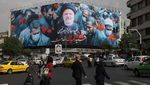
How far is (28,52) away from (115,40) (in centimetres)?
3526

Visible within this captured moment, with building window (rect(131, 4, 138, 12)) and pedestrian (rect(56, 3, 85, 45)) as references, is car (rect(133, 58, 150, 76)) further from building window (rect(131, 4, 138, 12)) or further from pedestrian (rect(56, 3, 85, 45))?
pedestrian (rect(56, 3, 85, 45))

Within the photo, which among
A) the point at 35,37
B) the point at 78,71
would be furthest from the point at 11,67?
the point at 35,37

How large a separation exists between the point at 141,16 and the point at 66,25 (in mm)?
58943

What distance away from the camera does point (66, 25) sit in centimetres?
14012

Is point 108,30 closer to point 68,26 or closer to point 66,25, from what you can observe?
point 68,26

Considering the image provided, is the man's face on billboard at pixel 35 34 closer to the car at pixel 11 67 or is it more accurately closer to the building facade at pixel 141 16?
the building facade at pixel 141 16

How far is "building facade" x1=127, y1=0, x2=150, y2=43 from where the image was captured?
80.0 meters

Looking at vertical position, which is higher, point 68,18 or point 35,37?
point 68,18

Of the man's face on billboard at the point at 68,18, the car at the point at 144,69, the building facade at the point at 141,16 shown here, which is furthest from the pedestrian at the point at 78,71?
the man's face on billboard at the point at 68,18

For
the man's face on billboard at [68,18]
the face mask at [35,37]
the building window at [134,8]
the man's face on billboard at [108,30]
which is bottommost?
the face mask at [35,37]

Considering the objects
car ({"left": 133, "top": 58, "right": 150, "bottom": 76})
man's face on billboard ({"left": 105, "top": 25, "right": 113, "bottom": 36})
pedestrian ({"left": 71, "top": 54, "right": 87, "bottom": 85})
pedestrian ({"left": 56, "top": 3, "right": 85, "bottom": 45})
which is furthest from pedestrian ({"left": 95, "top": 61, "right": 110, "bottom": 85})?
man's face on billboard ({"left": 105, "top": 25, "right": 113, "bottom": 36})

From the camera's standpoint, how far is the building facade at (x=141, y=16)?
8002 cm

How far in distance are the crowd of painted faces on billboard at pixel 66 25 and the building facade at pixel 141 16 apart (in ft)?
169

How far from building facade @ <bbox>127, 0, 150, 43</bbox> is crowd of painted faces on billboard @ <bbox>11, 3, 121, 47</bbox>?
5163 centimetres
